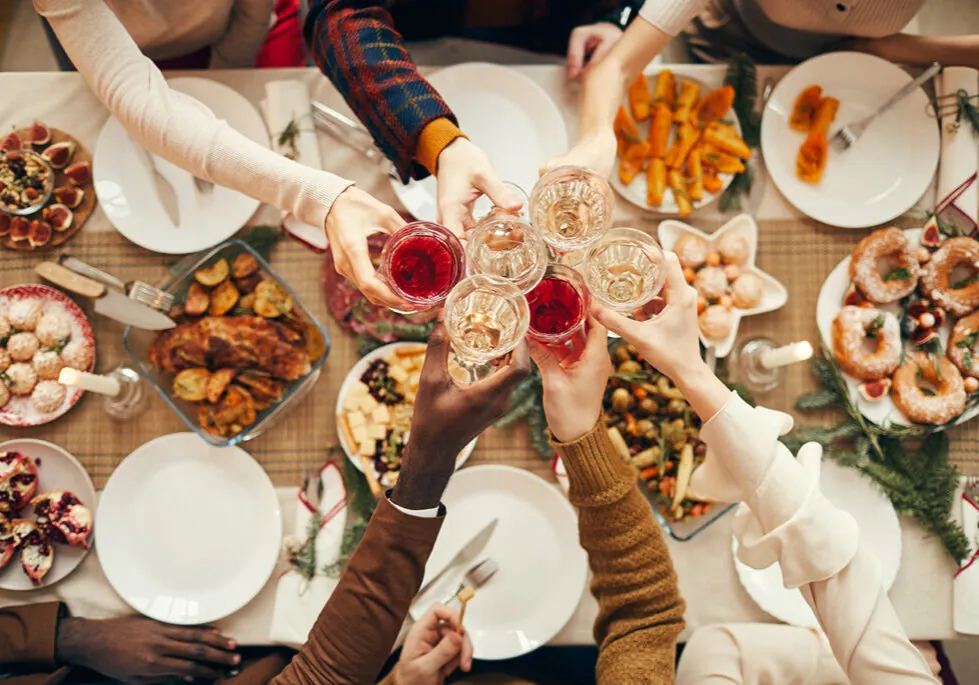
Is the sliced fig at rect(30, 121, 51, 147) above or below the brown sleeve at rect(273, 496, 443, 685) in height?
above

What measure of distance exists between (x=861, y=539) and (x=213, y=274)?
174 cm

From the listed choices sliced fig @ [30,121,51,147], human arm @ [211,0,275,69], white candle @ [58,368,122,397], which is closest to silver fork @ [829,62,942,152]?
human arm @ [211,0,275,69]

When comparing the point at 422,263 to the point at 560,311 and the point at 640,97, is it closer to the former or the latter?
the point at 560,311

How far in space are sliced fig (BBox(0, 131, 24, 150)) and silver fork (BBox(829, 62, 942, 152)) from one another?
2152 millimetres

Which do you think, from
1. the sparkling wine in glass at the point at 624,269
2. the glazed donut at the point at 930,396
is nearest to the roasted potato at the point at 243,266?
the sparkling wine in glass at the point at 624,269

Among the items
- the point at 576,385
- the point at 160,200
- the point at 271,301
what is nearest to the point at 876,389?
the point at 576,385

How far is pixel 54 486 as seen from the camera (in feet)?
5.49

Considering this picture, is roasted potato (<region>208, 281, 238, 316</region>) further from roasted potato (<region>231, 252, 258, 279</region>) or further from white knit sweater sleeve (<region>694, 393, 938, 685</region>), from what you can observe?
white knit sweater sleeve (<region>694, 393, 938, 685</region>)

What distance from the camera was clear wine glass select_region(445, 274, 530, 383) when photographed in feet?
3.86

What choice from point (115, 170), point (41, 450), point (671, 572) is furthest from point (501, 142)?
point (41, 450)

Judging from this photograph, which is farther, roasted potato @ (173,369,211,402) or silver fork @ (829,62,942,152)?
silver fork @ (829,62,942,152)

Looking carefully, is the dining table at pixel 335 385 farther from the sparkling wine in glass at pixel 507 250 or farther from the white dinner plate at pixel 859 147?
the sparkling wine in glass at pixel 507 250

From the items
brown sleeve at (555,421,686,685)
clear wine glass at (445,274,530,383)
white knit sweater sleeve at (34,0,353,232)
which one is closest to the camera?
clear wine glass at (445,274,530,383)

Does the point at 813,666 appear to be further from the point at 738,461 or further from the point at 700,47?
the point at 700,47
